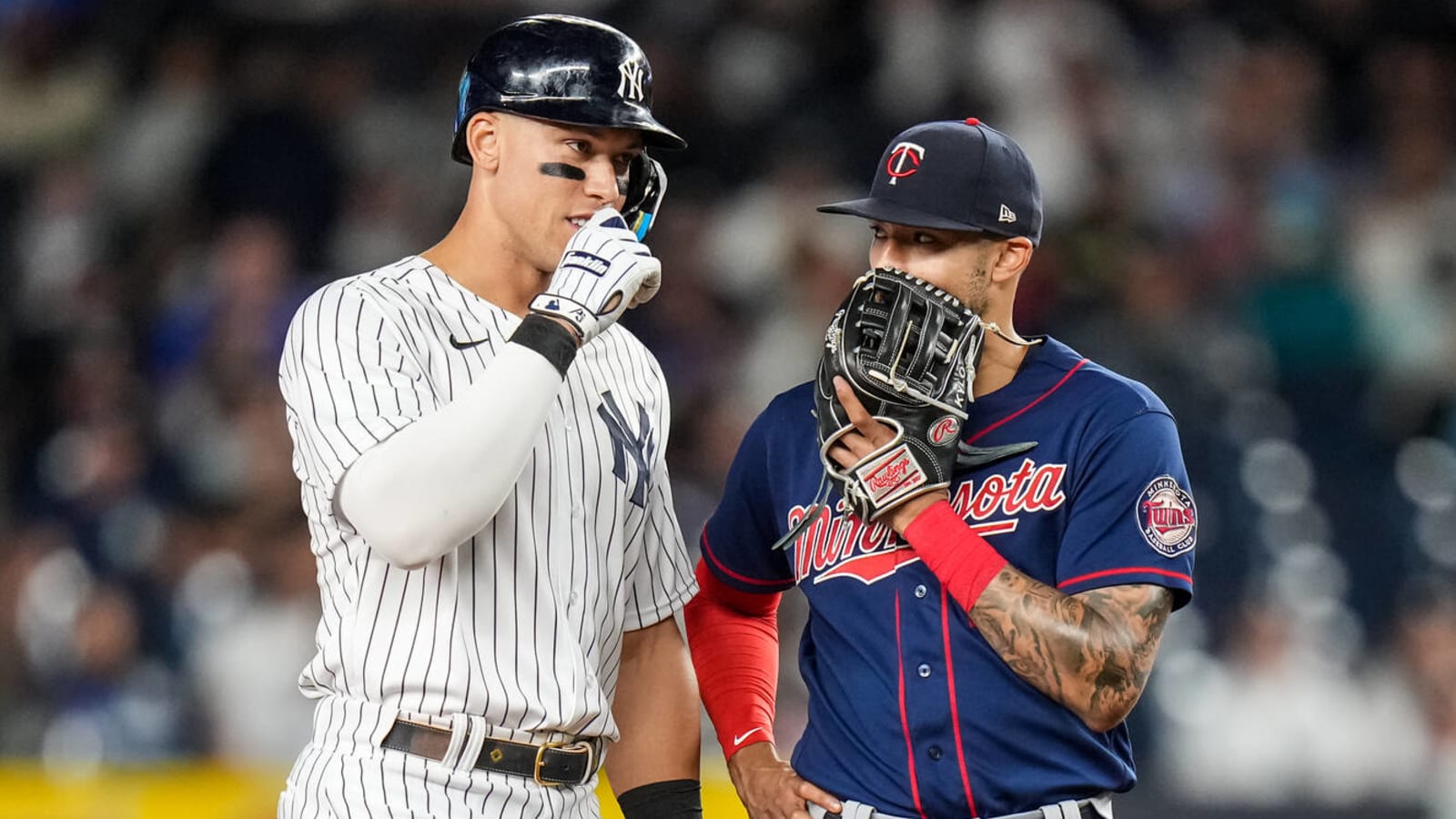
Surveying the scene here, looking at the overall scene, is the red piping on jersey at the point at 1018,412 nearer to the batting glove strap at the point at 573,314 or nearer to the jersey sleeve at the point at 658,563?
the jersey sleeve at the point at 658,563

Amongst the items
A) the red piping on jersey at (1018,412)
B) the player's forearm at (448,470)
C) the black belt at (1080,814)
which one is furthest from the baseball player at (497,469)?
the black belt at (1080,814)

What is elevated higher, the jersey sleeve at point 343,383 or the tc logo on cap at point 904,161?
the tc logo on cap at point 904,161

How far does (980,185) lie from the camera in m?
3.14

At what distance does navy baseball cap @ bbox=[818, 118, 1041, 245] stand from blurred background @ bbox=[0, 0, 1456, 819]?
241 centimetres

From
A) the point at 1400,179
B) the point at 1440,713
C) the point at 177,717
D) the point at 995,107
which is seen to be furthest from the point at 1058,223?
the point at 177,717

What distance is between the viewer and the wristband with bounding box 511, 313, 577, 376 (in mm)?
2754

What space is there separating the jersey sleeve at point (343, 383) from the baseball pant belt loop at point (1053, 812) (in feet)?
3.33

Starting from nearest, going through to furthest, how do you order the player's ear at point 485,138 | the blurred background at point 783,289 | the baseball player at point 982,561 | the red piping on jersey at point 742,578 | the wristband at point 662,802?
the baseball player at point 982,561 < the player's ear at point 485,138 < the wristband at point 662,802 < the red piping on jersey at point 742,578 < the blurred background at point 783,289

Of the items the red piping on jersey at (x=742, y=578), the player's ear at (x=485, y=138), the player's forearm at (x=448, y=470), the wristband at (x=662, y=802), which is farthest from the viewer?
the red piping on jersey at (x=742, y=578)

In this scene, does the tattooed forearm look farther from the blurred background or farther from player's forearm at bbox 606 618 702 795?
the blurred background

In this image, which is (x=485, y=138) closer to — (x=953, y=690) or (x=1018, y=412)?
(x=1018, y=412)

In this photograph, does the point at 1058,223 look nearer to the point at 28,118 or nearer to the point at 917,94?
the point at 917,94

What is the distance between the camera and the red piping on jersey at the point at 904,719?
2.96 metres

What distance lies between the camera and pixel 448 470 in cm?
267
